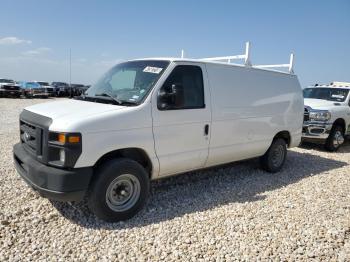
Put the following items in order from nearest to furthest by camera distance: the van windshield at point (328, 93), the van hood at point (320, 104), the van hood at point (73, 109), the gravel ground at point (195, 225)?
the gravel ground at point (195, 225), the van hood at point (73, 109), the van hood at point (320, 104), the van windshield at point (328, 93)

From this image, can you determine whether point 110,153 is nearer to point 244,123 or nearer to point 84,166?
point 84,166

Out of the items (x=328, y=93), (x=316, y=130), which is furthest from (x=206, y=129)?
(x=328, y=93)

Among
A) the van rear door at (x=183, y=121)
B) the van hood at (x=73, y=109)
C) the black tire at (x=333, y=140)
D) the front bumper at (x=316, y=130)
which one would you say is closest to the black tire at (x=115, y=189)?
the van rear door at (x=183, y=121)

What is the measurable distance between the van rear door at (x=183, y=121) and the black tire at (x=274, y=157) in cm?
216

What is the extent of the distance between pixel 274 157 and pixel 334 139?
13.1 ft

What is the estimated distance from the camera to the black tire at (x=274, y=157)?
661 cm

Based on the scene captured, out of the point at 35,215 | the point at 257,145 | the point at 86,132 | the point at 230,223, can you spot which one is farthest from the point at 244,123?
the point at 35,215

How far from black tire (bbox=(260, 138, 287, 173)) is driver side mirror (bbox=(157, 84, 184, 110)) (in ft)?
10.3

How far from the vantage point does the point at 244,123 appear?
5562 millimetres

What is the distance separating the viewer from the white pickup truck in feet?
30.4

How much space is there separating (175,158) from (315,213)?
88.9 inches

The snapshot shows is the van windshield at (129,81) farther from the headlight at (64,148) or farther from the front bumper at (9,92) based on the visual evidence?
the front bumper at (9,92)

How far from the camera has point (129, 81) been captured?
4.63 m

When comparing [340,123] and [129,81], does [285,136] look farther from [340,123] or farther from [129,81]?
[340,123]
